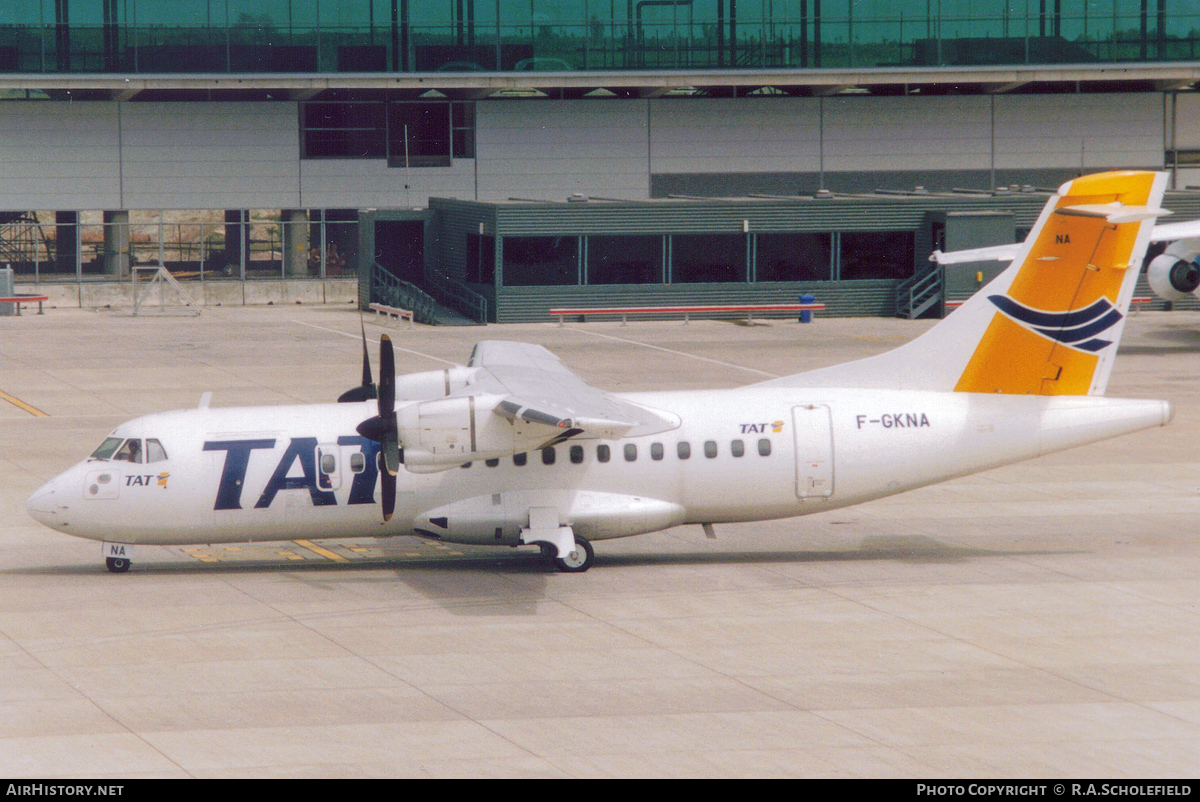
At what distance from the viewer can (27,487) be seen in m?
29.4

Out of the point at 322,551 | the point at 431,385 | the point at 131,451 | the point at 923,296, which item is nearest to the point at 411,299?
the point at 923,296

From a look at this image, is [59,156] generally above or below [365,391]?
above

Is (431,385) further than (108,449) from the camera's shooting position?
Yes

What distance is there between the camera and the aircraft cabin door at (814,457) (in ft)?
76.8

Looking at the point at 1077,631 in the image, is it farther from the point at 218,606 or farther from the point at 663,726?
the point at 218,606

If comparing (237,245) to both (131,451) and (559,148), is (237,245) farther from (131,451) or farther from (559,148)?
(131,451)

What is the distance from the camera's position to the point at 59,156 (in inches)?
2527

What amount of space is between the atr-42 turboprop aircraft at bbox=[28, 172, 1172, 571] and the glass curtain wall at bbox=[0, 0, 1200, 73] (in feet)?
144

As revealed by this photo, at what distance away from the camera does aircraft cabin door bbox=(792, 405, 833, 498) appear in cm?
2342

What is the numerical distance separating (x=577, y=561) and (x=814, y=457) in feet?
13.2

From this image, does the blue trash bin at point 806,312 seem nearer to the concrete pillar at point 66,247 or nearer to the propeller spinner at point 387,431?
the concrete pillar at point 66,247

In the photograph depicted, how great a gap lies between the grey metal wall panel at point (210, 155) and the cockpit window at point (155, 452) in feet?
146

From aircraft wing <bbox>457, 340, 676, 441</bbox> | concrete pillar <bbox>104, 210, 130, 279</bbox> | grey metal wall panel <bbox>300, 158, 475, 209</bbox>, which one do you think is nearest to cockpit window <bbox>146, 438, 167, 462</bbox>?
aircraft wing <bbox>457, 340, 676, 441</bbox>
